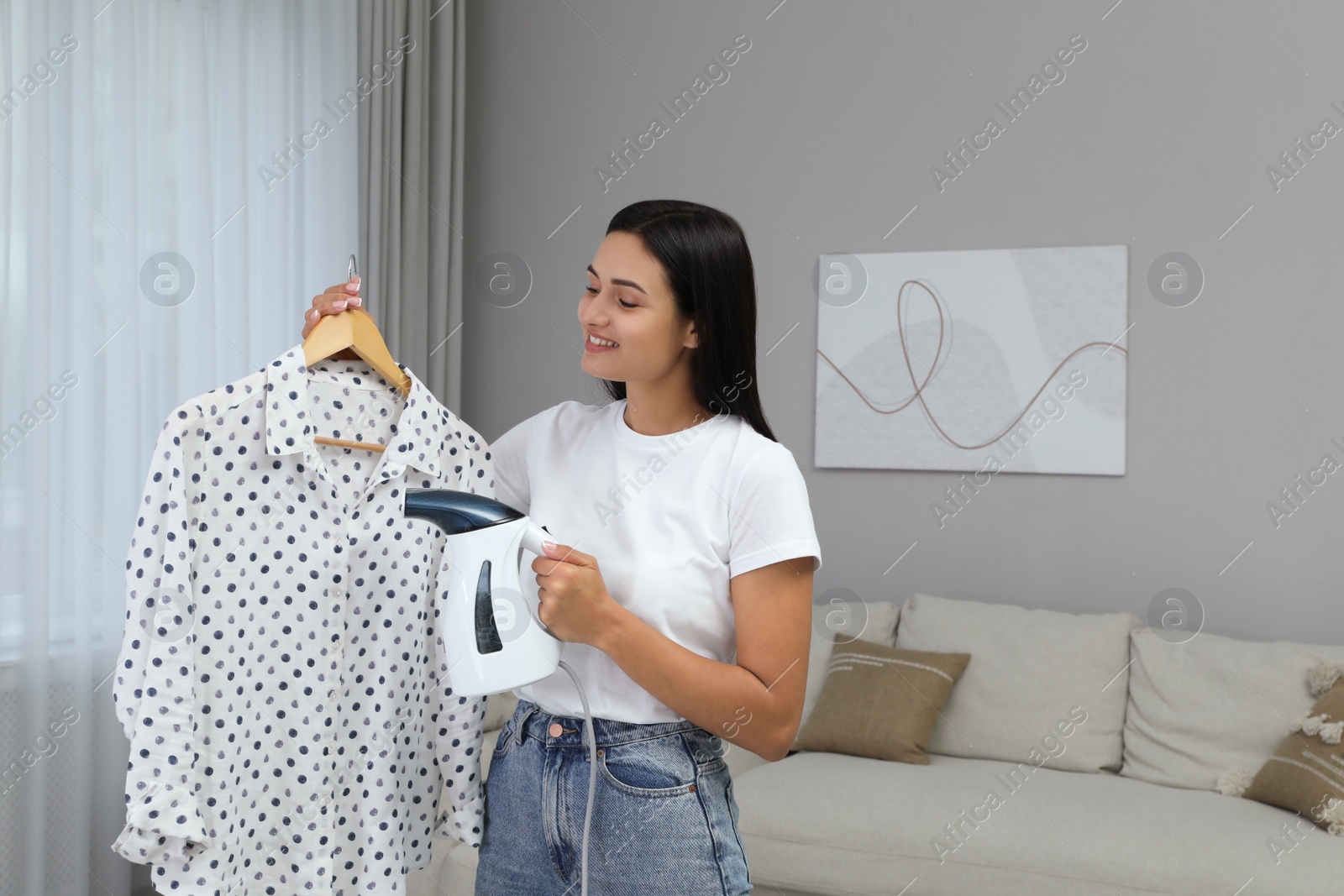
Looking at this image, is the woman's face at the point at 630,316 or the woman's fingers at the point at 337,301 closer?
the woman's face at the point at 630,316

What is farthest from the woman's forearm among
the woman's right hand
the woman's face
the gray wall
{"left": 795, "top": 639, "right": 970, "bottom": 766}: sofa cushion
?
the gray wall

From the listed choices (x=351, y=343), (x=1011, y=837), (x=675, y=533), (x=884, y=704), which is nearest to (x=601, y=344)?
(x=675, y=533)

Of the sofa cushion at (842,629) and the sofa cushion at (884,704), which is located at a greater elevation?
the sofa cushion at (842,629)

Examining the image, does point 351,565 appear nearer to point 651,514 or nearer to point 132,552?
point 132,552

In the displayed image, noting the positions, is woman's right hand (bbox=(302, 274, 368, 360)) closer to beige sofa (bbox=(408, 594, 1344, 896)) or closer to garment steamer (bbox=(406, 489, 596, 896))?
garment steamer (bbox=(406, 489, 596, 896))

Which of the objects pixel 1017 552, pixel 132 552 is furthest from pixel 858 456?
pixel 132 552

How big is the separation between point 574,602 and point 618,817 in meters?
0.23

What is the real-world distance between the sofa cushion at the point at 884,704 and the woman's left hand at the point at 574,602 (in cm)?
187

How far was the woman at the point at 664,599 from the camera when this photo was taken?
109 centimetres

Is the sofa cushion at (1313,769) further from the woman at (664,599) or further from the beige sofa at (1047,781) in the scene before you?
the woman at (664,599)

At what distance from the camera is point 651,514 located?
117cm

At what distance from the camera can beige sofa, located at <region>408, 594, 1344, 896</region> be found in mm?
2211

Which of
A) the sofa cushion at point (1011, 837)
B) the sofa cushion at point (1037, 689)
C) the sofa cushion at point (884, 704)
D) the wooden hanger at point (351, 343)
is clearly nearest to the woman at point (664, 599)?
the wooden hanger at point (351, 343)

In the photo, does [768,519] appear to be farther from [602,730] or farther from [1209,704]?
[1209,704]
